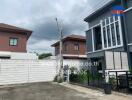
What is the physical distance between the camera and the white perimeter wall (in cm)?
1608

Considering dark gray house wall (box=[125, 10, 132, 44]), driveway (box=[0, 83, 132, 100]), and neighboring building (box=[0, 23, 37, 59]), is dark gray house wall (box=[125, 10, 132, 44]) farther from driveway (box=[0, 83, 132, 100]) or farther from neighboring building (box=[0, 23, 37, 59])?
neighboring building (box=[0, 23, 37, 59])

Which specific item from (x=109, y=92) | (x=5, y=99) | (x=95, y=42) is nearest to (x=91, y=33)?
(x=95, y=42)

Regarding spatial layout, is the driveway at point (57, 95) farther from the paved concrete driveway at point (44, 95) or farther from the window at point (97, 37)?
the window at point (97, 37)

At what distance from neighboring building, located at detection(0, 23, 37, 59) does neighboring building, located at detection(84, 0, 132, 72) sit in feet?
28.4

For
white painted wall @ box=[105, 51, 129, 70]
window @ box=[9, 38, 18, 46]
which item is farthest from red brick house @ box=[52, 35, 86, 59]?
white painted wall @ box=[105, 51, 129, 70]

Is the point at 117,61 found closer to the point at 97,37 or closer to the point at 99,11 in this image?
the point at 97,37

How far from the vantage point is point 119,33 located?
16828mm

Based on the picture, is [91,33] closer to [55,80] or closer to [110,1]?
[110,1]

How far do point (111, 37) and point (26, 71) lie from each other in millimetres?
9807

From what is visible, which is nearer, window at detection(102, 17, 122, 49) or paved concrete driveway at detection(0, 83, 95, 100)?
paved concrete driveway at detection(0, 83, 95, 100)

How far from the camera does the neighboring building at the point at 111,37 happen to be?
617 inches

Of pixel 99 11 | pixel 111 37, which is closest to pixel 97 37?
pixel 99 11

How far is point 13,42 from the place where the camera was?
24688 mm

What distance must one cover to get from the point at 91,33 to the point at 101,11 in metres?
3.27
